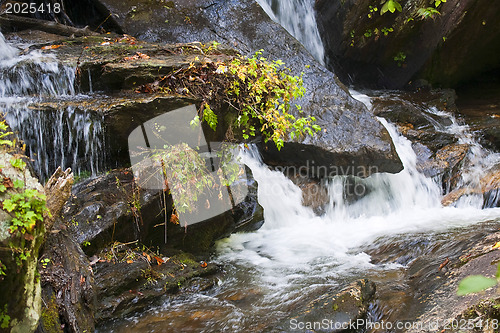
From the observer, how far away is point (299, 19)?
383 inches

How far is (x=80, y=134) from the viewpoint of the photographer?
4461mm

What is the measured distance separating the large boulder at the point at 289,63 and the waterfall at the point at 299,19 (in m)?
1.44

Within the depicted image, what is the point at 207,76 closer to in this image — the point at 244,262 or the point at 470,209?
the point at 244,262

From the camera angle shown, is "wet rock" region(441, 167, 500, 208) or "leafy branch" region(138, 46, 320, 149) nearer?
"leafy branch" region(138, 46, 320, 149)

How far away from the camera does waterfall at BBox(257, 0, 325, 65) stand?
9562 mm

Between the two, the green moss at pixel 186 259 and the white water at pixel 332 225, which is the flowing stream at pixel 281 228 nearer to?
the white water at pixel 332 225

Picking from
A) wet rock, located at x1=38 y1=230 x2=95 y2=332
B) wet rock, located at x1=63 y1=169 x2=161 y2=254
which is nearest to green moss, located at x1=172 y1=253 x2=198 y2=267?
wet rock, located at x1=63 y1=169 x2=161 y2=254

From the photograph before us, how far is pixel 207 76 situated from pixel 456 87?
8741 mm

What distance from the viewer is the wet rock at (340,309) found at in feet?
10.1

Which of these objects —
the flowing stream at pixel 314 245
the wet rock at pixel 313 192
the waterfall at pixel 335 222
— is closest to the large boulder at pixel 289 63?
the wet rock at pixel 313 192

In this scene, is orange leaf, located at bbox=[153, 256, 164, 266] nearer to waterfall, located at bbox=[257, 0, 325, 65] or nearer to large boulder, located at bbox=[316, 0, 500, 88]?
waterfall, located at bbox=[257, 0, 325, 65]

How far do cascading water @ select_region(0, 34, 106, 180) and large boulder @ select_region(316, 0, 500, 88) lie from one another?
677 cm

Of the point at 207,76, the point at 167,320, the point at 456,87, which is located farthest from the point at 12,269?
the point at 456,87

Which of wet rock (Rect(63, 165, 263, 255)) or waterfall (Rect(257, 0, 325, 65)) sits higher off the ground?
waterfall (Rect(257, 0, 325, 65))
